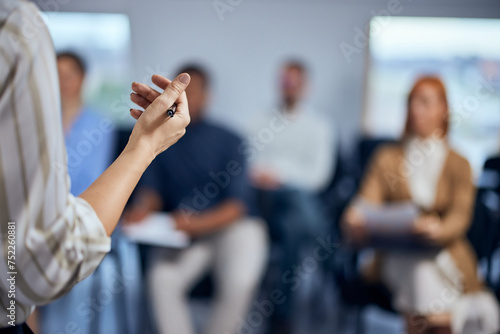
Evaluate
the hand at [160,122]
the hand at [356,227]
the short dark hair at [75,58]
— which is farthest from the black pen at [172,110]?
the short dark hair at [75,58]

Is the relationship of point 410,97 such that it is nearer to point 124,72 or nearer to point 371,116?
point 371,116

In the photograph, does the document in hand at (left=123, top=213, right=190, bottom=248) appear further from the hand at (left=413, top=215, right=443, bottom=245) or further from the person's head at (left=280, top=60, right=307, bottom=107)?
the person's head at (left=280, top=60, right=307, bottom=107)

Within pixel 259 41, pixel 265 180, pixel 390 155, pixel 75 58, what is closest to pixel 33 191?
pixel 390 155

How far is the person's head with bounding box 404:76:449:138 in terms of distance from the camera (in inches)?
66.4

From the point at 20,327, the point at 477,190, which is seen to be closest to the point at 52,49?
the point at 20,327

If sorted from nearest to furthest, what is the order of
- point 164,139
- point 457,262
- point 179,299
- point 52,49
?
point 52,49 < point 164,139 < point 457,262 < point 179,299

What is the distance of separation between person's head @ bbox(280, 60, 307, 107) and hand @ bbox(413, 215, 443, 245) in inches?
53.9

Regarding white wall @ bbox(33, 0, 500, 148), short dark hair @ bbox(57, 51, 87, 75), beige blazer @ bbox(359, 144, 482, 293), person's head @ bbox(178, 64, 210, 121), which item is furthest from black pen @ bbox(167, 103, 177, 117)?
white wall @ bbox(33, 0, 500, 148)

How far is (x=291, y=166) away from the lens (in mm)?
2596

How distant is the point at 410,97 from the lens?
1.74 meters

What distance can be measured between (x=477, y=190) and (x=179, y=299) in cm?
130

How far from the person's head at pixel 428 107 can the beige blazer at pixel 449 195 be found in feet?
0.33

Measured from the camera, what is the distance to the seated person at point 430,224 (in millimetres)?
1524

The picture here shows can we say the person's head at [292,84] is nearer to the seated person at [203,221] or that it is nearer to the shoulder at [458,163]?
the seated person at [203,221]
